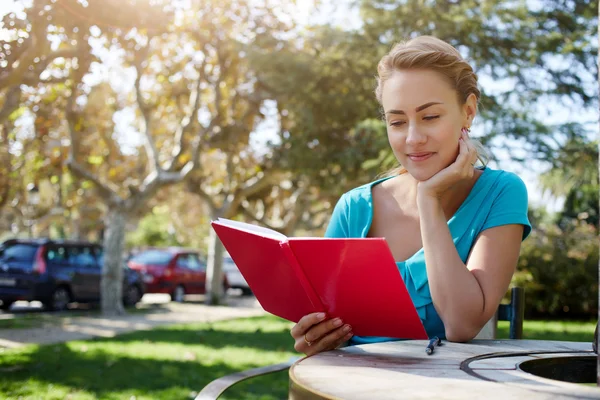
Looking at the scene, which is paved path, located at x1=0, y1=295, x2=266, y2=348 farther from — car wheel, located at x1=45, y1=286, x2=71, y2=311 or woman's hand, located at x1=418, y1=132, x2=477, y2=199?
woman's hand, located at x1=418, y1=132, x2=477, y2=199

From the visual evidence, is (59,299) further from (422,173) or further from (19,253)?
(422,173)

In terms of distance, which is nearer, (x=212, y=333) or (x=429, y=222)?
(x=429, y=222)

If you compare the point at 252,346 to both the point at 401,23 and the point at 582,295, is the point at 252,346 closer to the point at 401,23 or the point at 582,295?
the point at 401,23

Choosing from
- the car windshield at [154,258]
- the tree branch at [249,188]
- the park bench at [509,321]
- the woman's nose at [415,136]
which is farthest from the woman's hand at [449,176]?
the car windshield at [154,258]

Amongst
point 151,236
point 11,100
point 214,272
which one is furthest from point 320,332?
point 151,236

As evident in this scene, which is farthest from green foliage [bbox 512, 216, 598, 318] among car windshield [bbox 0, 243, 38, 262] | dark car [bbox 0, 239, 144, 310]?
car windshield [bbox 0, 243, 38, 262]

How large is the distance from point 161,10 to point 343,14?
19.0 feet

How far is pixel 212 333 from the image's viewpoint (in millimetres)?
11445

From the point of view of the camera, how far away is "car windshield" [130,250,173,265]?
22109 millimetres

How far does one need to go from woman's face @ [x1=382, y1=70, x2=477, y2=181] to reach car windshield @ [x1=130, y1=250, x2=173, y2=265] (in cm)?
2023

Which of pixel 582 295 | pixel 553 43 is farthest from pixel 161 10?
pixel 582 295

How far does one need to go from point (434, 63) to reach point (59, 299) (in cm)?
1573

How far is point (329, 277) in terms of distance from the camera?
185cm

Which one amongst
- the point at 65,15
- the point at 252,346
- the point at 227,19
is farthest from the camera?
the point at 227,19
